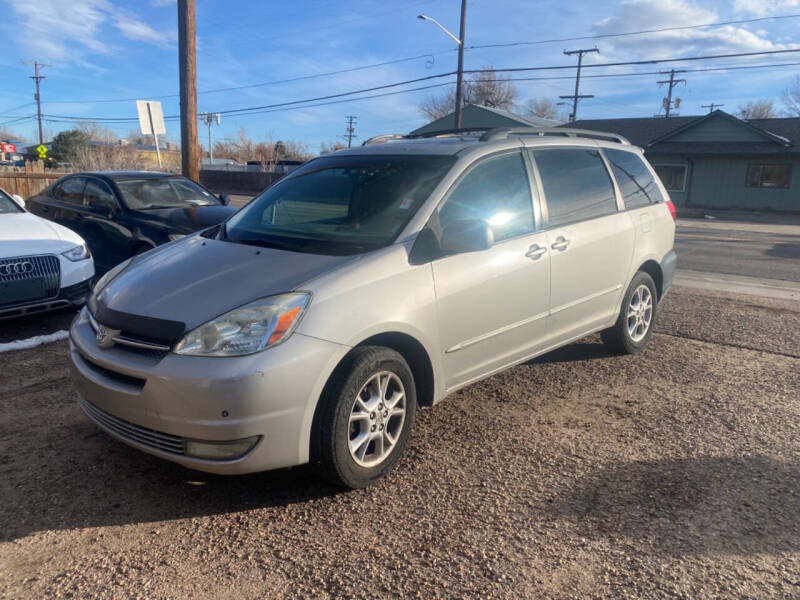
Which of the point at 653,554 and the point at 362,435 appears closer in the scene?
the point at 653,554

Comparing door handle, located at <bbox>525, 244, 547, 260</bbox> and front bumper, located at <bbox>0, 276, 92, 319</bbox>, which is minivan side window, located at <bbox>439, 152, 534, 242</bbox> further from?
front bumper, located at <bbox>0, 276, 92, 319</bbox>

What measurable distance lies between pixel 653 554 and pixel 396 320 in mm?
1593

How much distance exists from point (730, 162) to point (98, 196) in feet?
98.8

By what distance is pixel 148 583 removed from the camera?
2.60m

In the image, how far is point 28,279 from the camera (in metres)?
5.87

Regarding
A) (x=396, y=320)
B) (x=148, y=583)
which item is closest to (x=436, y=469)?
(x=396, y=320)

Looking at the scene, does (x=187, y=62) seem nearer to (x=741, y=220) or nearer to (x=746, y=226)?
(x=746, y=226)

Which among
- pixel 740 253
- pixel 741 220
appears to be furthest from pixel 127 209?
pixel 741 220

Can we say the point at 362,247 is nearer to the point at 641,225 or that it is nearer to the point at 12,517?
the point at 12,517

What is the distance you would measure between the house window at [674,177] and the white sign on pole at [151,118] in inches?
1037

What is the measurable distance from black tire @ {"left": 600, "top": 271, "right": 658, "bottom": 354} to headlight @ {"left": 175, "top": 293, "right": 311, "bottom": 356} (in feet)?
10.8

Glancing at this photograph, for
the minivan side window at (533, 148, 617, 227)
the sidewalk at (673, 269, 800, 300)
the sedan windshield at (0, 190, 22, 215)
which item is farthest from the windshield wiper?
the sidewalk at (673, 269, 800, 300)

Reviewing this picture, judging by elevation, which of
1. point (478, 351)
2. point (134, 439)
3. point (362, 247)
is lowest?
point (134, 439)

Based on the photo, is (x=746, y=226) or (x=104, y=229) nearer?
(x=104, y=229)
